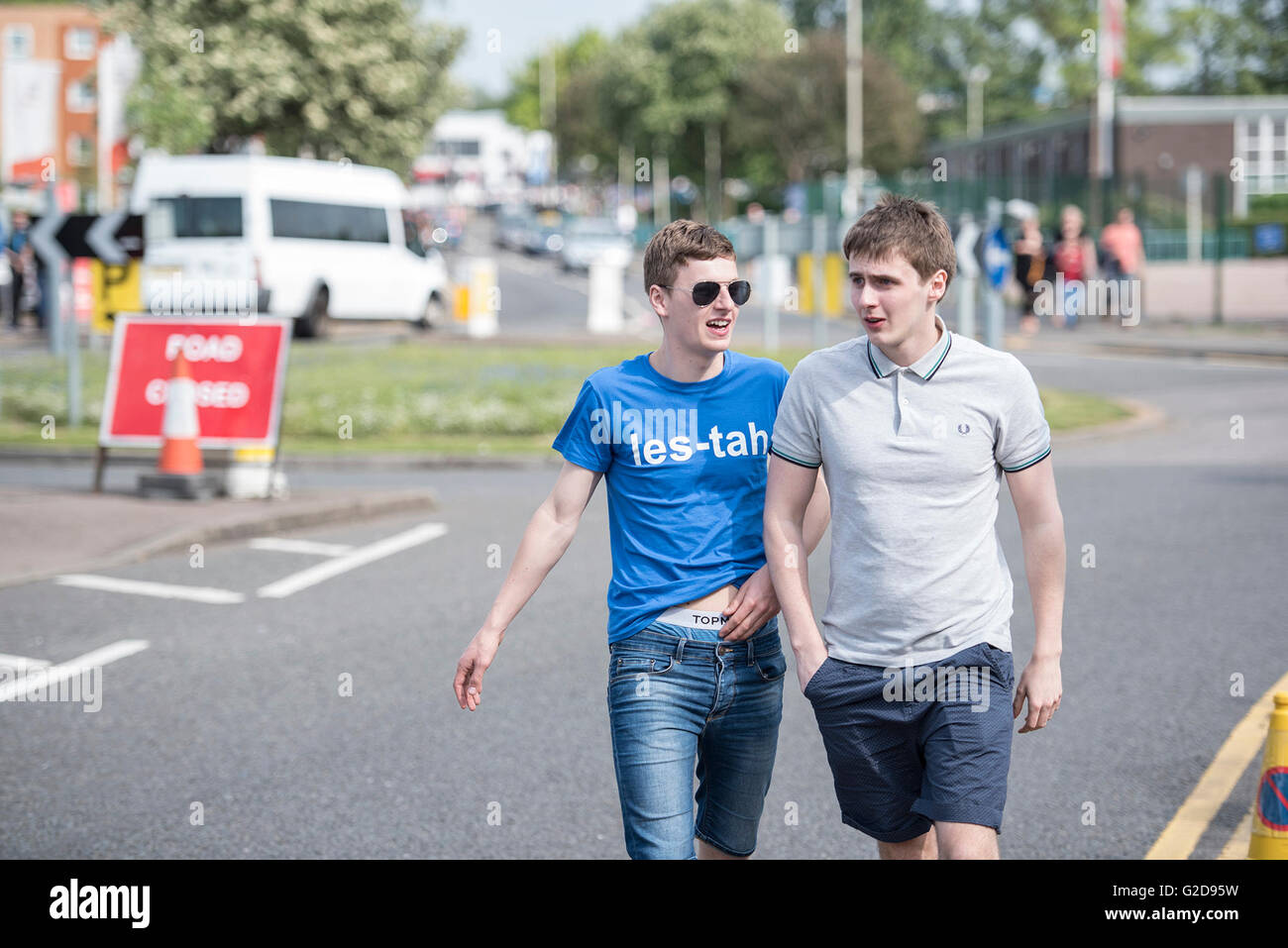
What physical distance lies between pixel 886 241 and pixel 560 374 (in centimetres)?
1734

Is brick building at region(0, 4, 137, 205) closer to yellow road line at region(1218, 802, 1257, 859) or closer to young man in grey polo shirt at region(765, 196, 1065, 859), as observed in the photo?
yellow road line at region(1218, 802, 1257, 859)

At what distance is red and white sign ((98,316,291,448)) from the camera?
40.5 feet

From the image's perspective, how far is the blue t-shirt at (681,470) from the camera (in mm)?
3775

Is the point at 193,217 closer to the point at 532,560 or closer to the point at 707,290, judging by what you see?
the point at 532,560

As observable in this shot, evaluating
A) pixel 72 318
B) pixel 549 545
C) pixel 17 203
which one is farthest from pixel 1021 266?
pixel 549 545

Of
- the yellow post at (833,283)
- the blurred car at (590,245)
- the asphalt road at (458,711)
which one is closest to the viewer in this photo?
the asphalt road at (458,711)

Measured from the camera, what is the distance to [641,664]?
3.73 m

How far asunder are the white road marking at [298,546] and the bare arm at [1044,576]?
7.60m

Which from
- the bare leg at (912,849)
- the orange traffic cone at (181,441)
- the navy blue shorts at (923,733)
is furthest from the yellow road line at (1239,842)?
the orange traffic cone at (181,441)

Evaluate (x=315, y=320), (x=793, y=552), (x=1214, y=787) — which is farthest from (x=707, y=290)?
(x=315, y=320)

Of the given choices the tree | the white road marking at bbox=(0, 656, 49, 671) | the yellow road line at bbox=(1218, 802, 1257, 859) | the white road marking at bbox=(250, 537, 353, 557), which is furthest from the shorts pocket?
the tree

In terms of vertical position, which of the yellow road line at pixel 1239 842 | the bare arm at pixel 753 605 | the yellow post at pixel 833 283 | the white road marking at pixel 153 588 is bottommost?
the yellow road line at pixel 1239 842

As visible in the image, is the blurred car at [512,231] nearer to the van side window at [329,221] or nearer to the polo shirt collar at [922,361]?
the van side window at [329,221]

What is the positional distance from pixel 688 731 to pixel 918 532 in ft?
2.34
